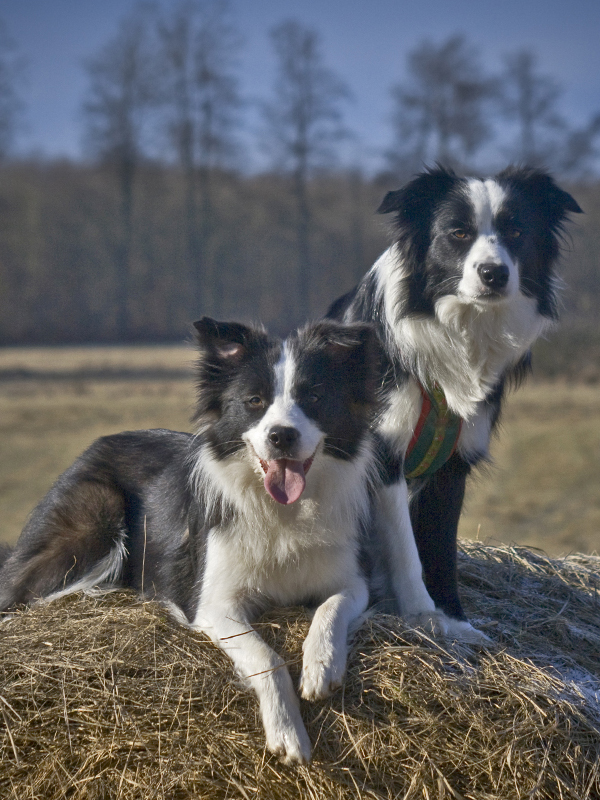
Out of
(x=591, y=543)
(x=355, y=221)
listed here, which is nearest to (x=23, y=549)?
(x=591, y=543)

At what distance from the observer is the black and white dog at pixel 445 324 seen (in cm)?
382

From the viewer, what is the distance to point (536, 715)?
3.00 metres

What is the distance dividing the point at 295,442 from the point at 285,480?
205mm

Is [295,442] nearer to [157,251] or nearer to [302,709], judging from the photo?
[302,709]

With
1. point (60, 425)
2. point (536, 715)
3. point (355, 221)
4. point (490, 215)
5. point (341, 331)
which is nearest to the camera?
point (536, 715)

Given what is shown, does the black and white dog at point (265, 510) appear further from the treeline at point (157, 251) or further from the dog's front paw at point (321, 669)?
the treeline at point (157, 251)

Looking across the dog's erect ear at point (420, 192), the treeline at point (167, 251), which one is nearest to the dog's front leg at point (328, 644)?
the dog's erect ear at point (420, 192)

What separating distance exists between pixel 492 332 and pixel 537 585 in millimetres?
1513

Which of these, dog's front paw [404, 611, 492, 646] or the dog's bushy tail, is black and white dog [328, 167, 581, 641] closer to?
dog's front paw [404, 611, 492, 646]

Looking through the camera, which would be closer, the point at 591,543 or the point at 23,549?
the point at 23,549

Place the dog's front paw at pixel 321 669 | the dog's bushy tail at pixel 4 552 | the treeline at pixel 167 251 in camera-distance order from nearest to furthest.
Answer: the dog's front paw at pixel 321 669
the dog's bushy tail at pixel 4 552
the treeline at pixel 167 251

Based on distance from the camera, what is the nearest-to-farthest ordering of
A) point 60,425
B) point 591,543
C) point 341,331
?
point 341,331, point 591,543, point 60,425

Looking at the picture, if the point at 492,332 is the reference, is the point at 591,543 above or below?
below

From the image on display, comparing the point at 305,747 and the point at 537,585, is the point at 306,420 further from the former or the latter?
the point at 537,585
